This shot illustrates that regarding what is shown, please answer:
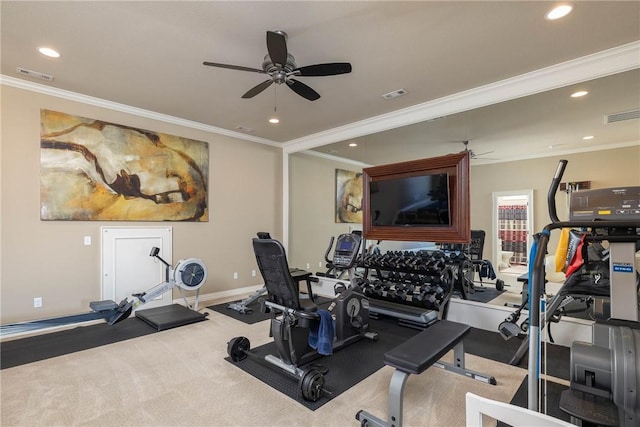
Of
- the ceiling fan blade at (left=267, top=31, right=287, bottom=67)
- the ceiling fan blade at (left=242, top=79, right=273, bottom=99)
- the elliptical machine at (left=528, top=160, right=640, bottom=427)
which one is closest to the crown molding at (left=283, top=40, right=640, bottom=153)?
the elliptical machine at (left=528, top=160, right=640, bottom=427)

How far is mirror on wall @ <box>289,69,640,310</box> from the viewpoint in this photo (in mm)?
3387

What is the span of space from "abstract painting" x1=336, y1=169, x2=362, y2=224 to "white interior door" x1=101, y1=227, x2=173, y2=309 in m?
3.25

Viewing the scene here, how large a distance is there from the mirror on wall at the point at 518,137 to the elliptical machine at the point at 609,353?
85.7 inches

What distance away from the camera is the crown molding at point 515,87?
3004 millimetres

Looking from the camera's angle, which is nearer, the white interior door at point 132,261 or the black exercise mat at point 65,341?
the black exercise mat at point 65,341

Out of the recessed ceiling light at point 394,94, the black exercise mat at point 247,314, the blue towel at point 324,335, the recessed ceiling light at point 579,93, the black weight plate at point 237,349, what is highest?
the recessed ceiling light at point 394,94

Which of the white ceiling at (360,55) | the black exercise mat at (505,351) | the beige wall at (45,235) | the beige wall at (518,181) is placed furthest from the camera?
the beige wall at (45,235)

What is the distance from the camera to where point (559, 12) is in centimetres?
246

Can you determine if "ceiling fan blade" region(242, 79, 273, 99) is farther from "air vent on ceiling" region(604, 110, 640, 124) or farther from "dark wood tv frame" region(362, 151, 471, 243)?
"air vent on ceiling" region(604, 110, 640, 124)

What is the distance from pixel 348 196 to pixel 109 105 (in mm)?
4220

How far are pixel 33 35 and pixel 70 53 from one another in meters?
0.32

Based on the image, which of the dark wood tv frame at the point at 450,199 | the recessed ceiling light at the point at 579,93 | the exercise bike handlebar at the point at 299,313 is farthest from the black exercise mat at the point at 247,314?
the recessed ceiling light at the point at 579,93

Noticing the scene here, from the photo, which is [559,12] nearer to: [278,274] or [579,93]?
[579,93]

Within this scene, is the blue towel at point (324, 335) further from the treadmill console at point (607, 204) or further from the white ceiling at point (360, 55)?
the white ceiling at point (360, 55)
